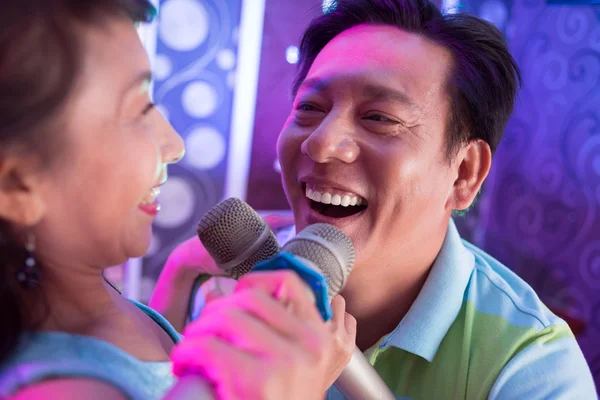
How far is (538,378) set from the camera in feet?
3.60

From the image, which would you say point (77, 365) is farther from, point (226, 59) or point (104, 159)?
point (226, 59)

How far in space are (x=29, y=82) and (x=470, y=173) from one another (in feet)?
3.55

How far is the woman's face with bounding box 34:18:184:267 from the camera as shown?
0.61m

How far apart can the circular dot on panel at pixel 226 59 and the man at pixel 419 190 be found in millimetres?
1200

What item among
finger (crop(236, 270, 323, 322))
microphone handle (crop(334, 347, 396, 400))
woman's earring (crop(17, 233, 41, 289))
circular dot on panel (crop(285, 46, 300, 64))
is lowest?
microphone handle (crop(334, 347, 396, 400))

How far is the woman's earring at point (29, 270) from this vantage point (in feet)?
2.01

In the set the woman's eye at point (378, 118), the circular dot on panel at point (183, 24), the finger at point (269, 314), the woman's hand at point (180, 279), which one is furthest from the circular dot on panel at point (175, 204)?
the finger at point (269, 314)

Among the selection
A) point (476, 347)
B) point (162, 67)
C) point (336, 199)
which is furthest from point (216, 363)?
point (162, 67)

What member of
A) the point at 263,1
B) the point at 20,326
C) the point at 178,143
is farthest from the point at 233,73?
the point at 20,326

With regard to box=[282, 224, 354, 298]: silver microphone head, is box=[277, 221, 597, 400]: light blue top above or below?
below

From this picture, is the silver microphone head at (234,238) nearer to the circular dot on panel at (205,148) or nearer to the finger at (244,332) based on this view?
the finger at (244,332)

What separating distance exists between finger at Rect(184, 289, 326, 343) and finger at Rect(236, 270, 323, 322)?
0.4 inches

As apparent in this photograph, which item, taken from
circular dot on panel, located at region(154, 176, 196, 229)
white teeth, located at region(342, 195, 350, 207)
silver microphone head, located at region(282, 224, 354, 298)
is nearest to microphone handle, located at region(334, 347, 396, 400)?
silver microphone head, located at region(282, 224, 354, 298)

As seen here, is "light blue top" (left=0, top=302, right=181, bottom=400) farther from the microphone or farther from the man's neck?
the man's neck
